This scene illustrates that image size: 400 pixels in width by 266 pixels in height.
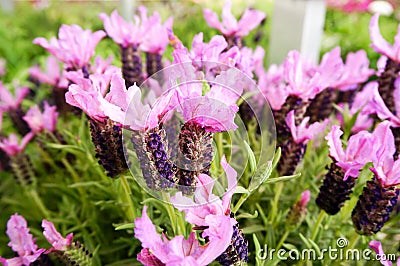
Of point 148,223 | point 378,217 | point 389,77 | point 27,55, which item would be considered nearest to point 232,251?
point 148,223

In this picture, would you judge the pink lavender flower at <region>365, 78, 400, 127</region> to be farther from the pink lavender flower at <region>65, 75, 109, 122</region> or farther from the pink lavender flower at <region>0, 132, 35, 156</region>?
the pink lavender flower at <region>0, 132, 35, 156</region>

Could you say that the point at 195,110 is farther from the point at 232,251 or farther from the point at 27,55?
the point at 27,55

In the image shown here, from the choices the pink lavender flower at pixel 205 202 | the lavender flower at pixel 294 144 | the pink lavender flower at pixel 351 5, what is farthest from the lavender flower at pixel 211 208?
the pink lavender flower at pixel 351 5

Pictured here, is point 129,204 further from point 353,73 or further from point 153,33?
point 353,73

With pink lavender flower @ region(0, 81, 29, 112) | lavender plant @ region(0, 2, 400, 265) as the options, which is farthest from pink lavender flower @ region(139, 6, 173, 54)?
pink lavender flower @ region(0, 81, 29, 112)

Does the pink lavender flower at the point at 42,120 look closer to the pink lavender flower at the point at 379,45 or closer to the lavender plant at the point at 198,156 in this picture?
the lavender plant at the point at 198,156
